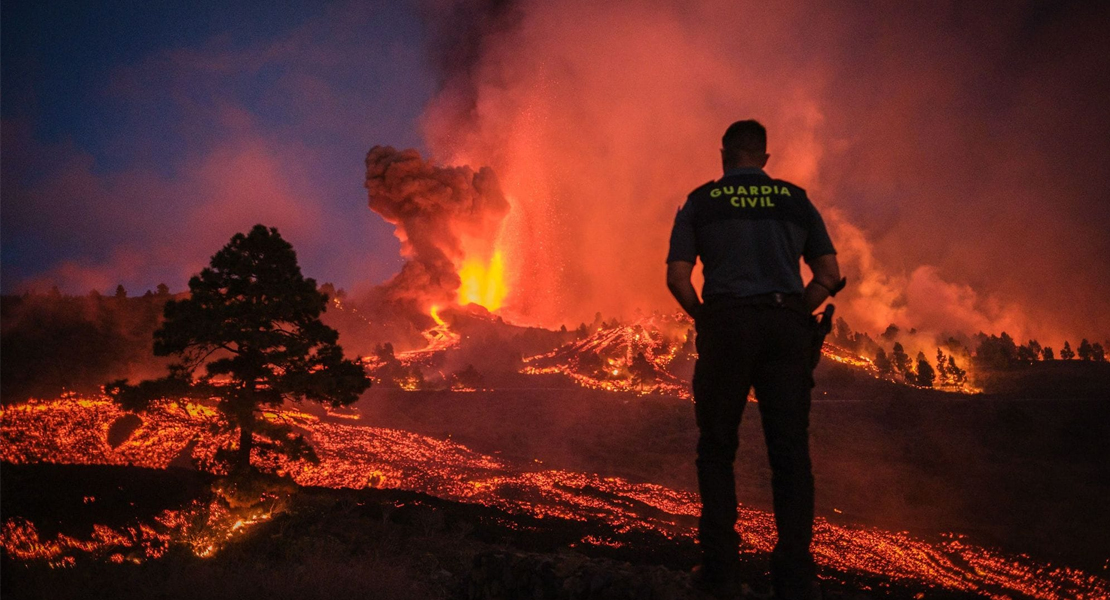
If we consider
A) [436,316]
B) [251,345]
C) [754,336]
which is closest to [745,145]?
[754,336]

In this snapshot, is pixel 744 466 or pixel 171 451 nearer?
pixel 171 451

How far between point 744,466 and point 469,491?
69.2 feet

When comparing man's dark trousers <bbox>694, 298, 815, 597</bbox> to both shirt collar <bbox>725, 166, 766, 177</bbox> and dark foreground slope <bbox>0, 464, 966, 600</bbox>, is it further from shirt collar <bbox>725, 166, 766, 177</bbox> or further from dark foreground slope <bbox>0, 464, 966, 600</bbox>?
shirt collar <bbox>725, 166, 766, 177</bbox>

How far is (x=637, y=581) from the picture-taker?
402 centimetres

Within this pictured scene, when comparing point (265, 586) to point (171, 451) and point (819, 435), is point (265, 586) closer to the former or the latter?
point (171, 451)

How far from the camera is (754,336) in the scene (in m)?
3.44

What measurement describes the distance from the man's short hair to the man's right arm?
92 cm

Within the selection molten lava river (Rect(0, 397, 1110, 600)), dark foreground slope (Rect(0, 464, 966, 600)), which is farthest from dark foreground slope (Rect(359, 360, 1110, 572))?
dark foreground slope (Rect(0, 464, 966, 600))

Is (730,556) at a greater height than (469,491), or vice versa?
(730,556)

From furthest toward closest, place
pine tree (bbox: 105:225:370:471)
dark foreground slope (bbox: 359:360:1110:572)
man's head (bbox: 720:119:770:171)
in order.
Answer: dark foreground slope (bbox: 359:360:1110:572)
pine tree (bbox: 105:225:370:471)
man's head (bbox: 720:119:770:171)

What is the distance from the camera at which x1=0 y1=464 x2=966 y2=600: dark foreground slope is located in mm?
4488

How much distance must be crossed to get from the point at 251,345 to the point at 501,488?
17.4 meters

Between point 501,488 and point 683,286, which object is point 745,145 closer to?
point 683,286

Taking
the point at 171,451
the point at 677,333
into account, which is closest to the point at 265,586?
the point at 171,451
